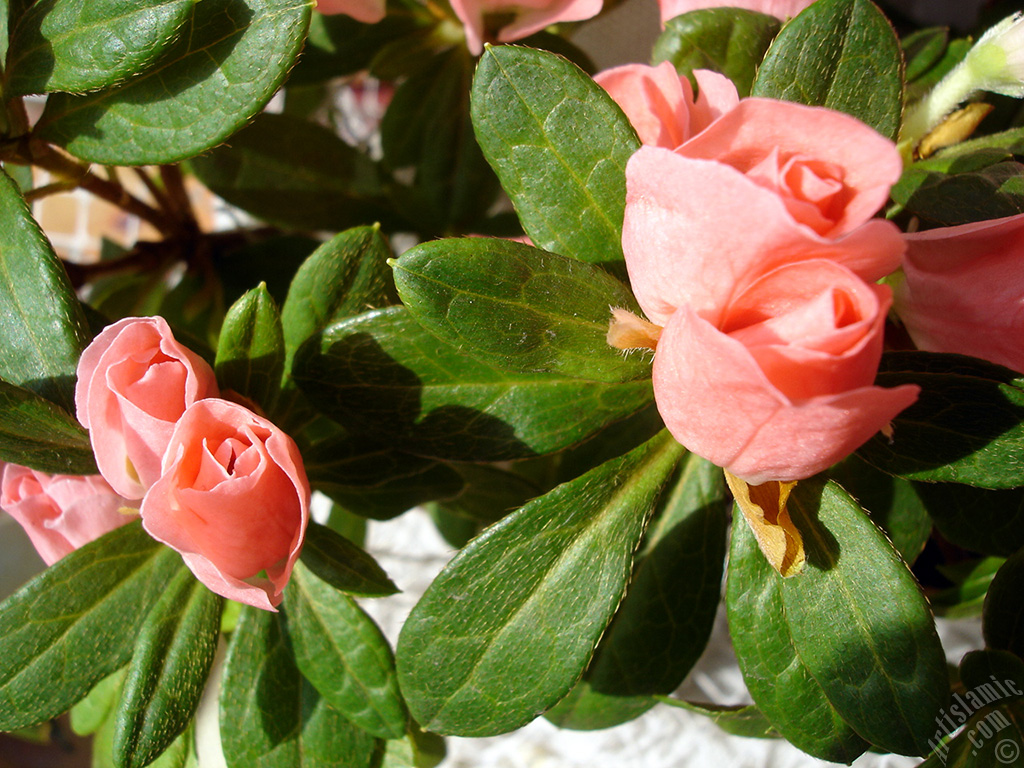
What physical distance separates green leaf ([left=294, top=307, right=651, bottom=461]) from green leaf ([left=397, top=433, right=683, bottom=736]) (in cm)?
5

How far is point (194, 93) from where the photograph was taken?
1.90 feet

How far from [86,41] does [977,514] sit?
2.70 ft

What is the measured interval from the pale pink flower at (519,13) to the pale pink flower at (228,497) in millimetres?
464

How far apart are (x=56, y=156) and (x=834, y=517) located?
2.49 ft

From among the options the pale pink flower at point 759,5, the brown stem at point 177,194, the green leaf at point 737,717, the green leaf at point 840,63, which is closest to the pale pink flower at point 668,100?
the green leaf at point 840,63

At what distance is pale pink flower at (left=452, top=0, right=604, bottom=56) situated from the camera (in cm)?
73

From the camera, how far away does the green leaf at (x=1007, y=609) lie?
1.96 feet

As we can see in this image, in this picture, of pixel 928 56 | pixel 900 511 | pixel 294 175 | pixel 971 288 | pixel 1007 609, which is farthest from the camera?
pixel 294 175

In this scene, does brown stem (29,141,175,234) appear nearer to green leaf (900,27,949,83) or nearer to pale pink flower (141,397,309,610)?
pale pink flower (141,397,309,610)

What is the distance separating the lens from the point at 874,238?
14.9 inches

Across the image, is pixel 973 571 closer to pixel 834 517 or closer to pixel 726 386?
pixel 834 517

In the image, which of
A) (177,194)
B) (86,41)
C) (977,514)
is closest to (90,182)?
(177,194)

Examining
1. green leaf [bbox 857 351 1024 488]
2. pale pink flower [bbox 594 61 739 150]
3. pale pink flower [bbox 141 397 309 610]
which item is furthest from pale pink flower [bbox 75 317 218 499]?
green leaf [bbox 857 351 1024 488]

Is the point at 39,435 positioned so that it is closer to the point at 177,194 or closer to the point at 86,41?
the point at 86,41
